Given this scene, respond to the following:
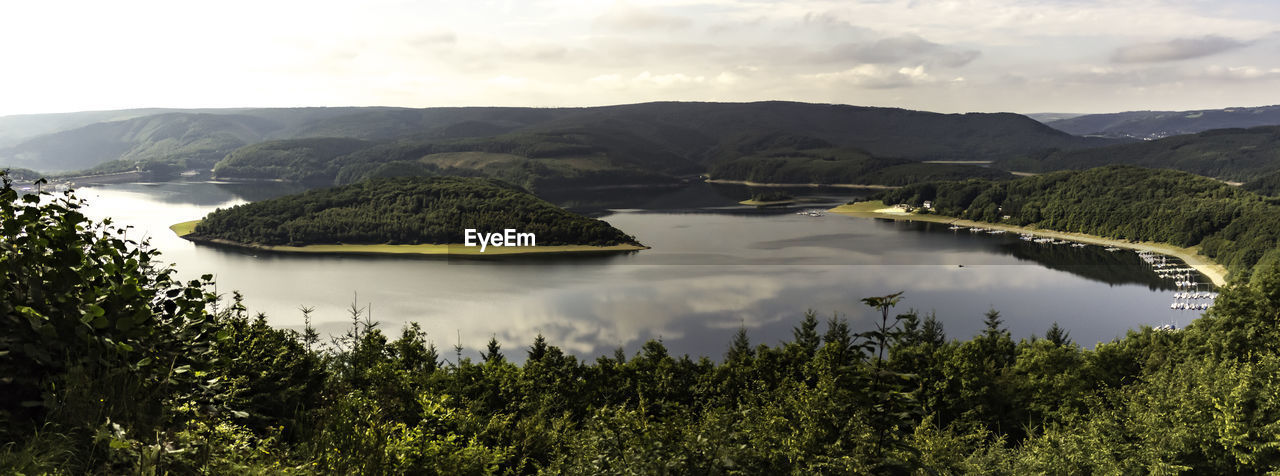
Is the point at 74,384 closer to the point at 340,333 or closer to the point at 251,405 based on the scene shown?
the point at 251,405

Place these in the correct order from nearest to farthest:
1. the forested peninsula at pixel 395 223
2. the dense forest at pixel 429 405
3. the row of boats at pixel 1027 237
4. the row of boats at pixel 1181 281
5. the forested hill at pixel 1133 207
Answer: the dense forest at pixel 429 405
the row of boats at pixel 1181 281
the forested hill at pixel 1133 207
the forested peninsula at pixel 395 223
the row of boats at pixel 1027 237

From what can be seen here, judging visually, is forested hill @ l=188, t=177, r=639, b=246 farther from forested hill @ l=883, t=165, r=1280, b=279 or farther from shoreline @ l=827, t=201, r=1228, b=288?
forested hill @ l=883, t=165, r=1280, b=279

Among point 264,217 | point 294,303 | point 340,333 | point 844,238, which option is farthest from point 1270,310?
point 264,217

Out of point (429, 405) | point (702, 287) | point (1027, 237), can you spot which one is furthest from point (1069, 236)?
point (429, 405)

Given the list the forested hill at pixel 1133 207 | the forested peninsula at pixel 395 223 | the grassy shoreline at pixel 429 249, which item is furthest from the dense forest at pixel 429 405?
the forested peninsula at pixel 395 223

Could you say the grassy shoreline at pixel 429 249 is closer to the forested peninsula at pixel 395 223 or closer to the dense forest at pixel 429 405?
the forested peninsula at pixel 395 223

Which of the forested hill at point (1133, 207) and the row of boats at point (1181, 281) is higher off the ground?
the forested hill at point (1133, 207)
